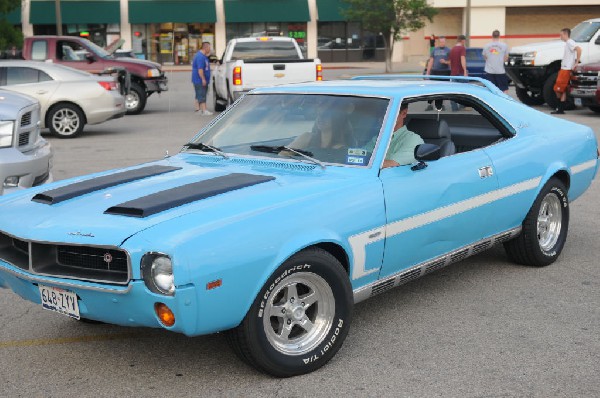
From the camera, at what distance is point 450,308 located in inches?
213

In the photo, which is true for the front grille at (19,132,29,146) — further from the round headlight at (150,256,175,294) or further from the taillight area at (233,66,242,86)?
the taillight area at (233,66,242,86)

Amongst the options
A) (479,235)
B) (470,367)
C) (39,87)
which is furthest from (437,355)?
(39,87)

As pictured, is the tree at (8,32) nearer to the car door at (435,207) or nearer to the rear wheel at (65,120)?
the rear wheel at (65,120)

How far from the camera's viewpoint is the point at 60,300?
4.15 meters

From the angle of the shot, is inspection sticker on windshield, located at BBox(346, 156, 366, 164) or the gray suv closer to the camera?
inspection sticker on windshield, located at BBox(346, 156, 366, 164)

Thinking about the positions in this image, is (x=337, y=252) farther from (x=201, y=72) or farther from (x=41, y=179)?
(x=201, y=72)

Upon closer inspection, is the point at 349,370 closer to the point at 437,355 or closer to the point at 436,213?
the point at 437,355

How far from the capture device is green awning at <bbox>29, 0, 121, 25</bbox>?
151 ft

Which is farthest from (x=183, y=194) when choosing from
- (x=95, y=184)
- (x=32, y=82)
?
(x=32, y=82)

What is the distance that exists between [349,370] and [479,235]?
169cm

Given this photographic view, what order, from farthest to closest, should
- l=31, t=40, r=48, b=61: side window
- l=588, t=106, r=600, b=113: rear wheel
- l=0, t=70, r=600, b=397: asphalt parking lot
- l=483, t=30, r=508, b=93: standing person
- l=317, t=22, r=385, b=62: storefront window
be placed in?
l=317, t=22, r=385, b=62: storefront window < l=31, t=40, r=48, b=61: side window < l=483, t=30, r=508, b=93: standing person < l=588, t=106, r=600, b=113: rear wheel < l=0, t=70, r=600, b=397: asphalt parking lot

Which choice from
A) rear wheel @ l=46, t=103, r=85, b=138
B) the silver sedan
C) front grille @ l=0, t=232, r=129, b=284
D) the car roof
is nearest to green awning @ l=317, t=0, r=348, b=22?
the silver sedan

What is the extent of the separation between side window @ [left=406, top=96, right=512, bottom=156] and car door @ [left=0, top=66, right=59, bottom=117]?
1098 centimetres

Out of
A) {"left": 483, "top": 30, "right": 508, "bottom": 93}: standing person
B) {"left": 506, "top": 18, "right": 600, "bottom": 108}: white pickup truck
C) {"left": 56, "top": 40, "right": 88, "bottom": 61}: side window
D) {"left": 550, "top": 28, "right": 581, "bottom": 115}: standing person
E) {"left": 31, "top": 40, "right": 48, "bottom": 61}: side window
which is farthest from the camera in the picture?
{"left": 56, "top": 40, "right": 88, "bottom": 61}: side window
